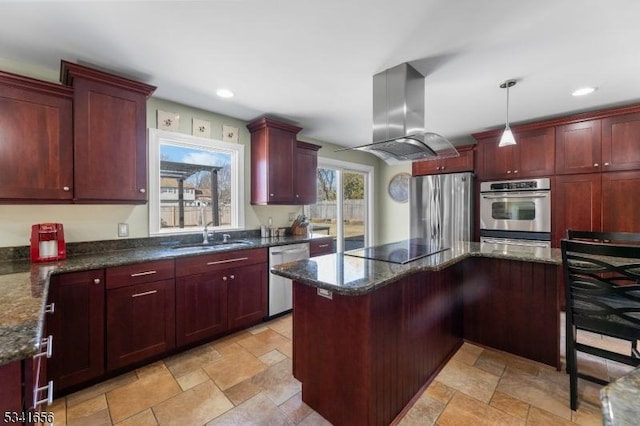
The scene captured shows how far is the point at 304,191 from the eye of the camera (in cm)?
382

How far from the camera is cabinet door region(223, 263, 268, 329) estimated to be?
273 cm

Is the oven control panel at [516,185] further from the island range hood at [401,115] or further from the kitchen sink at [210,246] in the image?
the kitchen sink at [210,246]

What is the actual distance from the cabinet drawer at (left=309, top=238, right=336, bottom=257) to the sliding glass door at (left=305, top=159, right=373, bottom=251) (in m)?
0.77

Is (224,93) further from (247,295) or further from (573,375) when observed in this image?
(573,375)

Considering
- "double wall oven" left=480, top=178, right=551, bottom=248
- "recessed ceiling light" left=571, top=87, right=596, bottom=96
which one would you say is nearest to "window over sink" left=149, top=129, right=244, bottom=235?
"double wall oven" left=480, top=178, right=551, bottom=248

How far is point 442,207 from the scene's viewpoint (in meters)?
4.04

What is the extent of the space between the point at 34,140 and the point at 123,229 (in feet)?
3.03

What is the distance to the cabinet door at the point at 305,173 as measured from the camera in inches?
146

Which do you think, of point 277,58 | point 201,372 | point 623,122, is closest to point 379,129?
point 277,58

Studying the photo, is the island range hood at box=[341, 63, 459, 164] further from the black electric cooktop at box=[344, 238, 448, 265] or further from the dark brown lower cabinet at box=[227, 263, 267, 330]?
the dark brown lower cabinet at box=[227, 263, 267, 330]

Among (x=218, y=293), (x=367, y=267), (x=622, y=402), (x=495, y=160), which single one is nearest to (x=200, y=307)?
(x=218, y=293)

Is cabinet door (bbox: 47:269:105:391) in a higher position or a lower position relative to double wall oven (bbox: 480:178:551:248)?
lower

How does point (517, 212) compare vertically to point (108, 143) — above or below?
below

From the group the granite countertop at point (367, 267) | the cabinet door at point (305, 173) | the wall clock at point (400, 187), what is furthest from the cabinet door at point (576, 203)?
the cabinet door at point (305, 173)
